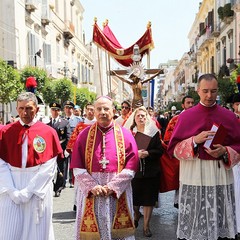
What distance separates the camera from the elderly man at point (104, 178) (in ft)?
14.0

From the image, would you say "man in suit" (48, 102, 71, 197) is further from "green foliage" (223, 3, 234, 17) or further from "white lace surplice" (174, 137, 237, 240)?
"green foliage" (223, 3, 234, 17)

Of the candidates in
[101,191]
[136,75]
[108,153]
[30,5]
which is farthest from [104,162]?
[30,5]

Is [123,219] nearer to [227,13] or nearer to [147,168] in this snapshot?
[147,168]

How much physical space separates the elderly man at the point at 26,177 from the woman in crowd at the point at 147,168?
1841 millimetres

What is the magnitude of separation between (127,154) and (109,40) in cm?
680

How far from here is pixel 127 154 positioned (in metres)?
4.46

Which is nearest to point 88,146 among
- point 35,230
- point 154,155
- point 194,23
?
point 35,230

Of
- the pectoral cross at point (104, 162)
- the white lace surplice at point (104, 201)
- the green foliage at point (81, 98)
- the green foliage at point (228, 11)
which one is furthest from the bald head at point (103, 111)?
the green foliage at point (81, 98)

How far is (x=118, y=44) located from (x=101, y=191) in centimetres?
722

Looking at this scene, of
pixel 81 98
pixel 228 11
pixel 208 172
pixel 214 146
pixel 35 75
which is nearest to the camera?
pixel 214 146

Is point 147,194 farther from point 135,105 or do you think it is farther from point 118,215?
point 135,105

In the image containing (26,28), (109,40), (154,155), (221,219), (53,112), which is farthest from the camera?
(26,28)

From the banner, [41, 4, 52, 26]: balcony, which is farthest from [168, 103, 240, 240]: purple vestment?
[41, 4, 52, 26]: balcony

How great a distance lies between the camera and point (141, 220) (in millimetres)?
7000
